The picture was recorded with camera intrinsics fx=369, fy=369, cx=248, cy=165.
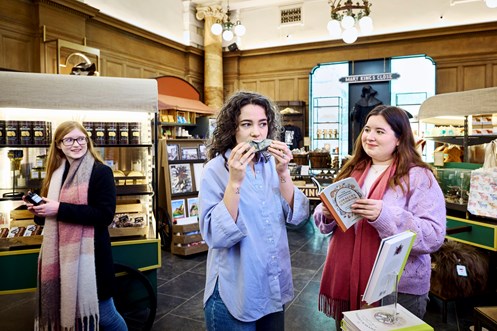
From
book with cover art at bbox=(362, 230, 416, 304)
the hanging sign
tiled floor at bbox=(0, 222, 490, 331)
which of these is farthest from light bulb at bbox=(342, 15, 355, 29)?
book with cover art at bbox=(362, 230, 416, 304)

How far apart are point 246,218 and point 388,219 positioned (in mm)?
568

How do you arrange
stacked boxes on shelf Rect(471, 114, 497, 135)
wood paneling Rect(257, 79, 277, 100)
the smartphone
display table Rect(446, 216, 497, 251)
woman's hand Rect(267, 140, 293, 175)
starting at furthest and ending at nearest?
wood paneling Rect(257, 79, 277, 100) < stacked boxes on shelf Rect(471, 114, 497, 135) < display table Rect(446, 216, 497, 251) < the smartphone < woman's hand Rect(267, 140, 293, 175)

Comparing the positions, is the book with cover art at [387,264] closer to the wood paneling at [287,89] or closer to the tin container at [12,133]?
the tin container at [12,133]

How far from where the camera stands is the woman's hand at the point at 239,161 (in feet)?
4.16

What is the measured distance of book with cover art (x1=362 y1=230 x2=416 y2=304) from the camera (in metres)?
1.11

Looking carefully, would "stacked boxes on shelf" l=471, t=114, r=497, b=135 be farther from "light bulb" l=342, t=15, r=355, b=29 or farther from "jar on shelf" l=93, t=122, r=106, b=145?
"jar on shelf" l=93, t=122, r=106, b=145

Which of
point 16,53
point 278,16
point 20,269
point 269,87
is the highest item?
point 278,16

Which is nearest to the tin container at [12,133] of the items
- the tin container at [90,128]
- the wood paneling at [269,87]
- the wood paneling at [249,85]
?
the tin container at [90,128]

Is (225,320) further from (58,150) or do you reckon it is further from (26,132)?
(26,132)

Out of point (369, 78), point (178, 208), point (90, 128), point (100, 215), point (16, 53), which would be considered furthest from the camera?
point (369, 78)

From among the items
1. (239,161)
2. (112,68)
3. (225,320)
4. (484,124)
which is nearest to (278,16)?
(112,68)

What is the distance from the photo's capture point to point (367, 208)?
144cm

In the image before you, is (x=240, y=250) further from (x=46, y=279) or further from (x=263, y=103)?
(x=46, y=279)

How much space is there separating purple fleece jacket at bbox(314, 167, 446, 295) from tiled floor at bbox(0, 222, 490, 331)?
1745 mm
